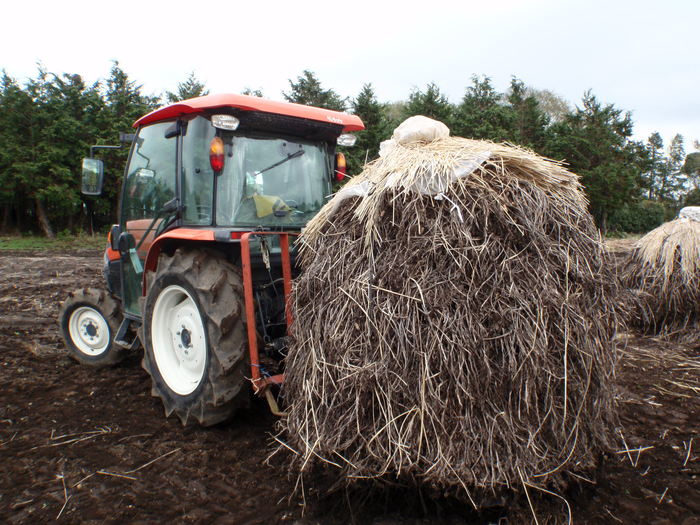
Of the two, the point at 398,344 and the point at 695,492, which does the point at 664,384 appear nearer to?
the point at 695,492

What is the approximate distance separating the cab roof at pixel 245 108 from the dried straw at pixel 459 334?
1.26 meters

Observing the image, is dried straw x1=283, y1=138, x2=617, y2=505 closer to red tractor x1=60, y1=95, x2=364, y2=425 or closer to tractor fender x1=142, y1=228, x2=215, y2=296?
red tractor x1=60, y1=95, x2=364, y2=425

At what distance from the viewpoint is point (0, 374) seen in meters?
4.50

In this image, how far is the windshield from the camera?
344 cm

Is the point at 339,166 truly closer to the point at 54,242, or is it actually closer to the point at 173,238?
the point at 173,238

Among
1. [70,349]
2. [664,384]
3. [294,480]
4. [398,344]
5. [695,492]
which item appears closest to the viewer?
[398,344]

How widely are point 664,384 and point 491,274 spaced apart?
3227 millimetres

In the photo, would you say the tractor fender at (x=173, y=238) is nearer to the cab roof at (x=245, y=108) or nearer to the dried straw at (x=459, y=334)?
the cab roof at (x=245, y=108)

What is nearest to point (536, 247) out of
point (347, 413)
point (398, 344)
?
point (398, 344)

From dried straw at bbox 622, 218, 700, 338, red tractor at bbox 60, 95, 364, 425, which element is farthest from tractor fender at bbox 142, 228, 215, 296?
dried straw at bbox 622, 218, 700, 338

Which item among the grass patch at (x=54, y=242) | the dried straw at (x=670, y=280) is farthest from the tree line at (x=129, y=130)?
the dried straw at (x=670, y=280)

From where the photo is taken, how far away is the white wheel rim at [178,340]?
342cm

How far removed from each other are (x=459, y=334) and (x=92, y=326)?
13.6 ft

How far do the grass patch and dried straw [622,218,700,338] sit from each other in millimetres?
17480
